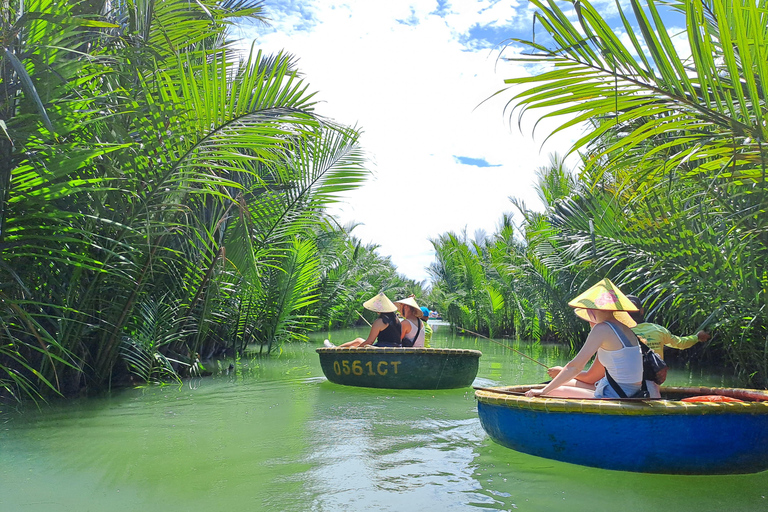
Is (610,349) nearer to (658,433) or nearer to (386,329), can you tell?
(658,433)

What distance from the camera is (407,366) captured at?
8703 millimetres

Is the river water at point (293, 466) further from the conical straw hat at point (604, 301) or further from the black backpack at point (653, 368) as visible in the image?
the conical straw hat at point (604, 301)

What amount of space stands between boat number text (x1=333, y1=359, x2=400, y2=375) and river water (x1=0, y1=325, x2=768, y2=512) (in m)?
0.87

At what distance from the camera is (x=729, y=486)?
14.9 feet

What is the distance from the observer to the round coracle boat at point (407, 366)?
8680 millimetres

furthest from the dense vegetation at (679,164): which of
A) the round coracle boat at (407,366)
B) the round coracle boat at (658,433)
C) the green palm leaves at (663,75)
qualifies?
the round coracle boat at (407,366)

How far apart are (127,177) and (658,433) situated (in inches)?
190

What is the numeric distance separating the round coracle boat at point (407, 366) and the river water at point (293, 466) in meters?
0.87

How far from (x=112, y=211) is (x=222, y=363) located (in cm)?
702

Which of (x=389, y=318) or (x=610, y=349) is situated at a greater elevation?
(x=389, y=318)

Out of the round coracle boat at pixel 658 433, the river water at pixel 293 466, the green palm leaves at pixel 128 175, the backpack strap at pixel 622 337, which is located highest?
the green palm leaves at pixel 128 175

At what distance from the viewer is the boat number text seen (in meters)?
8.73

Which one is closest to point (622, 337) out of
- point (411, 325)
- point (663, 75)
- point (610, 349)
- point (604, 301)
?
point (610, 349)

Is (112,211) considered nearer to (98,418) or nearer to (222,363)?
(98,418)
